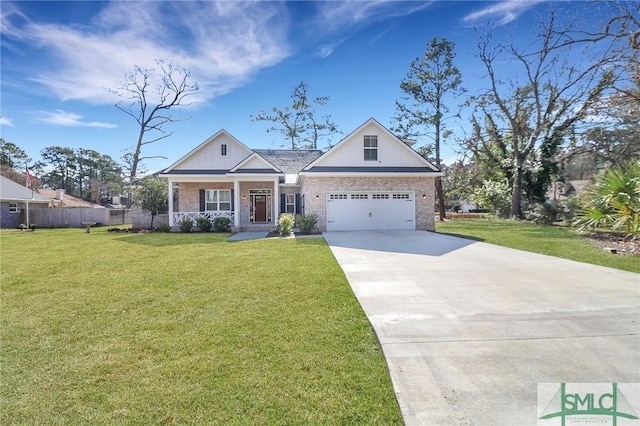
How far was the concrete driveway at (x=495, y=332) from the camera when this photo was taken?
281 centimetres

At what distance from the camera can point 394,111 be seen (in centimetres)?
2900

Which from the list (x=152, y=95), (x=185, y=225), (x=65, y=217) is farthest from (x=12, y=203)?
(x=185, y=225)

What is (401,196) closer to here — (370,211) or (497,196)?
(370,211)

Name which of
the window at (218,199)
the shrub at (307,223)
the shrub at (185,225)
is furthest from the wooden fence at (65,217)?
the shrub at (307,223)

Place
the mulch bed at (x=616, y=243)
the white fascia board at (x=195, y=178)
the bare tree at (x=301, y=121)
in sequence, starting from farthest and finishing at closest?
the bare tree at (x=301, y=121), the white fascia board at (x=195, y=178), the mulch bed at (x=616, y=243)

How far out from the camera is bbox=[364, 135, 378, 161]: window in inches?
677

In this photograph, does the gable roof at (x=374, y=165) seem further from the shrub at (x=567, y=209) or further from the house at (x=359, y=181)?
A: the shrub at (x=567, y=209)

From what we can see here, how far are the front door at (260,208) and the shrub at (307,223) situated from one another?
16.1ft

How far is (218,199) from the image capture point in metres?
19.3

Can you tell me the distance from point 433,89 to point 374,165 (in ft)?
48.7

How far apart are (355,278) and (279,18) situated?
9247 millimetres

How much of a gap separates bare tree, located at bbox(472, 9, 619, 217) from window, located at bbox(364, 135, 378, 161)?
1332cm

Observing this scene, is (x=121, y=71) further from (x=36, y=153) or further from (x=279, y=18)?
(x=36, y=153)

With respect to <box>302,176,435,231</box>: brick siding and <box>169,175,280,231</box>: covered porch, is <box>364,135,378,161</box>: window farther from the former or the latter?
<box>169,175,280,231</box>: covered porch
